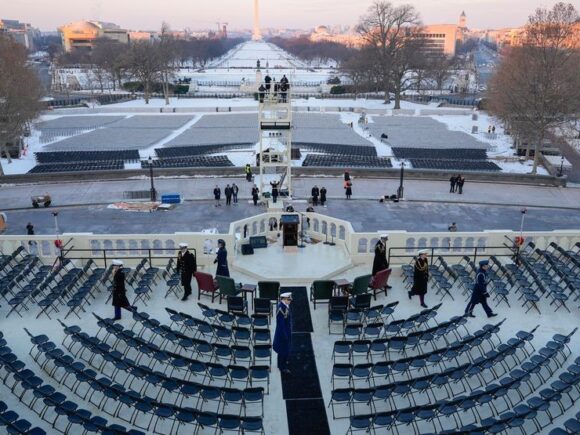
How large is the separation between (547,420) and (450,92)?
310 ft

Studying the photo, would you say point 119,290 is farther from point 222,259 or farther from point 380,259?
point 380,259

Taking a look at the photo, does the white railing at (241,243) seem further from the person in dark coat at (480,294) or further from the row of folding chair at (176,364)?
the row of folding chair at (176,364)

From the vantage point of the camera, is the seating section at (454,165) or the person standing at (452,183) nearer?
the person standing at (452,183)

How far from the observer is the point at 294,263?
59.5 feet

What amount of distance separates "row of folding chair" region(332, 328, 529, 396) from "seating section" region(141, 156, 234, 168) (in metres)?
28.2

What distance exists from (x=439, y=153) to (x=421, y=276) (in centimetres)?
3076

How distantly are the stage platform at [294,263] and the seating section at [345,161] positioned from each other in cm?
1996

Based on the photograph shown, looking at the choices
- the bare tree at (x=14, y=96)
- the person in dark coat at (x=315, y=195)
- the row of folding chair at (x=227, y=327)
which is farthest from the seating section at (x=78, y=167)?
the row of folding chair at (x=227, y=327)

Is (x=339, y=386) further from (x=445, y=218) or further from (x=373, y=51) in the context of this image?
(x=373, y=51)

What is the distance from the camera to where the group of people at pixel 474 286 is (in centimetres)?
1425

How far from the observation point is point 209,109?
223ft

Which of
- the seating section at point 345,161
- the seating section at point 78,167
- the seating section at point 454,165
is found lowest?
the seating section at point 78,167

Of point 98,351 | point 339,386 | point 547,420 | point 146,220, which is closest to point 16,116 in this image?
point 146,220

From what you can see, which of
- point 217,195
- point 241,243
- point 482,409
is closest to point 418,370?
point 482,409
